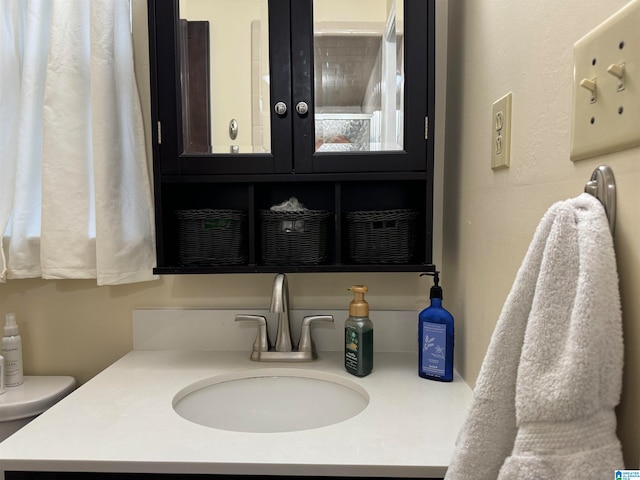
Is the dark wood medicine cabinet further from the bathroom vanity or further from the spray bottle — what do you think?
the spray bottle

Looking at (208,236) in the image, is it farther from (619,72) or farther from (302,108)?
(619,72)

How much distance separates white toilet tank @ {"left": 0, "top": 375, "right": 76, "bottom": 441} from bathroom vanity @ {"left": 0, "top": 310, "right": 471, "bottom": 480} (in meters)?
0.20

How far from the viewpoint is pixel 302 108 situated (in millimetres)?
1015

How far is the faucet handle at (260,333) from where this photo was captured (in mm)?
1132

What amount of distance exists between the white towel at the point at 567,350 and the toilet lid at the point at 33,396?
3.56 feet

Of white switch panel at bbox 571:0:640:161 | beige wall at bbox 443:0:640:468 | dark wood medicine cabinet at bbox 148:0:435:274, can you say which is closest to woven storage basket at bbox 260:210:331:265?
dark wood medicine cabinet at bbox 148:0:435:274

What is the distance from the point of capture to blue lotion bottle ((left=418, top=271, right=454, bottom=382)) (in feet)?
3.20

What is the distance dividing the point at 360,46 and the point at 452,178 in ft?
1.26

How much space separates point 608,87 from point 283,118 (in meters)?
0.70

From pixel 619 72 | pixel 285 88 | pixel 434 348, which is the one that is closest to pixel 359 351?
pixel 434 348

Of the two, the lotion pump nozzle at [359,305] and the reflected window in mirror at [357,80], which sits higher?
the reflected window in mirror at [357,80]

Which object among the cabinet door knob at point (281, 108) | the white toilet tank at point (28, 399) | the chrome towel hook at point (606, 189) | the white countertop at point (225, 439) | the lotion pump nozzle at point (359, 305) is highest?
the cabinet door knob at point (281, 108)

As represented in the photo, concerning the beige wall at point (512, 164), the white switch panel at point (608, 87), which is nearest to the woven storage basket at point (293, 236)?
the beige wall at point (512, 164)

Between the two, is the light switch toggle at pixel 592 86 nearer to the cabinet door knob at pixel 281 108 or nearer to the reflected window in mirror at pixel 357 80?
the reflected window in mirror at pixel 357 80
